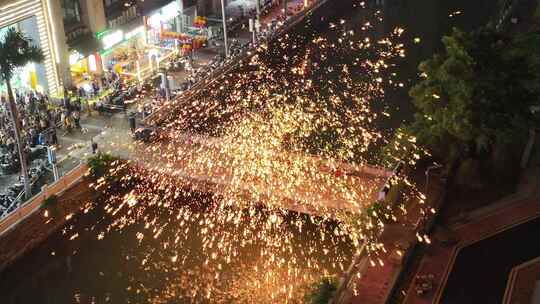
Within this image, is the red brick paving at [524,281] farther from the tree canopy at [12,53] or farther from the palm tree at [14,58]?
the tree canopy at [12,53]

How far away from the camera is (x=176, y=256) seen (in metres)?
40.6

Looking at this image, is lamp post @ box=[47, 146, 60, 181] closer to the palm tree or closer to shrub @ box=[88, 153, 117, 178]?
the palm tree

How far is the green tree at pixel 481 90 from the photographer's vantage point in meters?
39.4

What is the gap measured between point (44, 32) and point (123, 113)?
886cm

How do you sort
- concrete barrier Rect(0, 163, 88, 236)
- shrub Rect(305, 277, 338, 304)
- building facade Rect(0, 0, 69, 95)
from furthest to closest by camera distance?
building facade Rect(0, 0, 69, 95) < concrete barrier Rect(0, 163, 88, 236) < shrub Rect(305, 277, 338, 304)

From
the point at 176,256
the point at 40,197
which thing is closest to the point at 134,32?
the point at 40,197

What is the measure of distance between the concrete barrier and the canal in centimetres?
216

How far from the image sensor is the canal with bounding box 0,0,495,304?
38.1m

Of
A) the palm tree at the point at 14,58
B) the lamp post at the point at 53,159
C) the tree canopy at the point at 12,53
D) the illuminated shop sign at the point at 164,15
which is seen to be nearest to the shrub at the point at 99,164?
the lamp post at the point at 53,159

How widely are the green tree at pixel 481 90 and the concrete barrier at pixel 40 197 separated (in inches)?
883

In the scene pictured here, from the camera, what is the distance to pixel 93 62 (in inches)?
2302

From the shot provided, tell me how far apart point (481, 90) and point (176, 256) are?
20.1 meters

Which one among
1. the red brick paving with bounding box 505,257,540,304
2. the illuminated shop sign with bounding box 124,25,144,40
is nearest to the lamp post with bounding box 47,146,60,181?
the illuminated shop sign with bounding box 124,25,144,40

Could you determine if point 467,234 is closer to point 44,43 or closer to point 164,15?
point 44,43
